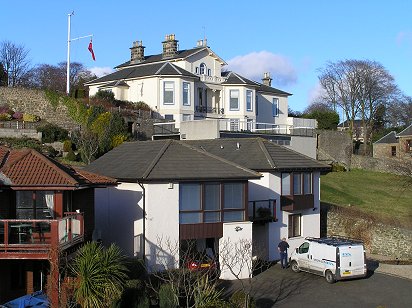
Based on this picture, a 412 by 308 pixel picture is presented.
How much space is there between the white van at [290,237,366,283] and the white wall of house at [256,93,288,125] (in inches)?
1403

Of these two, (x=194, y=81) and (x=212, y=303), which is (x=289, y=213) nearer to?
(x=212, y=303)

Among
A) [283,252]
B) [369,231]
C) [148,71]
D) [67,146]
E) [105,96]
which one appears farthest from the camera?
[148,71]

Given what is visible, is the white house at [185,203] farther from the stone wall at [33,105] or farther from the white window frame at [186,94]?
the white window frame at [186,94]

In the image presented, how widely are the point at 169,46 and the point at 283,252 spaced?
3548 centimetres

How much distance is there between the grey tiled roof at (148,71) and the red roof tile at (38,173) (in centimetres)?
3227

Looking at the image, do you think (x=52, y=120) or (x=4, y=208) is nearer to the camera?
(x=4, y=208)

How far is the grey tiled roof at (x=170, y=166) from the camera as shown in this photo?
1033 inches

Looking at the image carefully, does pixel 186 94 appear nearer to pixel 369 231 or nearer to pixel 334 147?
pixel 334 147

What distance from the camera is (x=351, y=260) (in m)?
26.5

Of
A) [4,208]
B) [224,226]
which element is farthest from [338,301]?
[4,208]

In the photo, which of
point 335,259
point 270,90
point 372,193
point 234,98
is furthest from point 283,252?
point 270,90

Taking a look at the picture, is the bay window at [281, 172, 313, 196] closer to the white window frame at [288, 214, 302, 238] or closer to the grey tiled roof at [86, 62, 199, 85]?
the white window frame at [288, 214, 302, 238]

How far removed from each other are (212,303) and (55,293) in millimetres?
5148

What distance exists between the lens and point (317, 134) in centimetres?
6056
